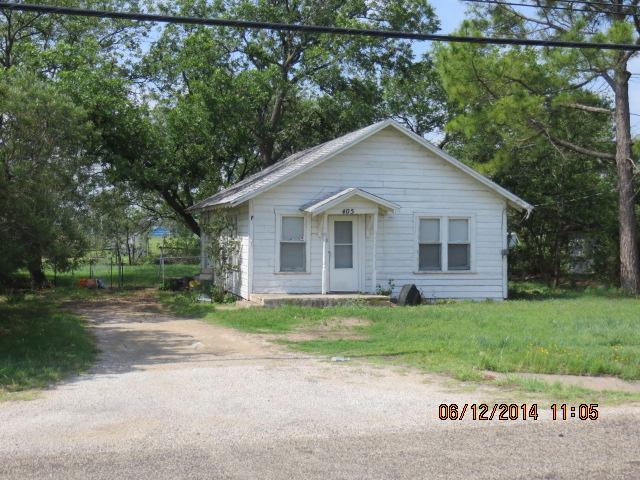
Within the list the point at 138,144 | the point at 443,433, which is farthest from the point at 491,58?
the point at 443,433

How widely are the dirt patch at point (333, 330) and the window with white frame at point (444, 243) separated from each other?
499cm

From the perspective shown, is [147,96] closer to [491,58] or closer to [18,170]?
[491,58]

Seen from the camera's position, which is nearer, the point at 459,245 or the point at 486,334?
the point at 486,334

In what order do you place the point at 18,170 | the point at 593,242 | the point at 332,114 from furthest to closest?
1. the point at 332,114
2. the point at 593,242
3. the point at 18,170

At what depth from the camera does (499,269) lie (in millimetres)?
20281

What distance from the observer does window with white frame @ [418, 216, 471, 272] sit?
19875 millimetres

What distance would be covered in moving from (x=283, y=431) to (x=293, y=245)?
12063 mm

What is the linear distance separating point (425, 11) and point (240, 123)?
38.4 ft

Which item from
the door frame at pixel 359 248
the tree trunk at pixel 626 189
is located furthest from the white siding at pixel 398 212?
the tree trunk at pixel 626 189
